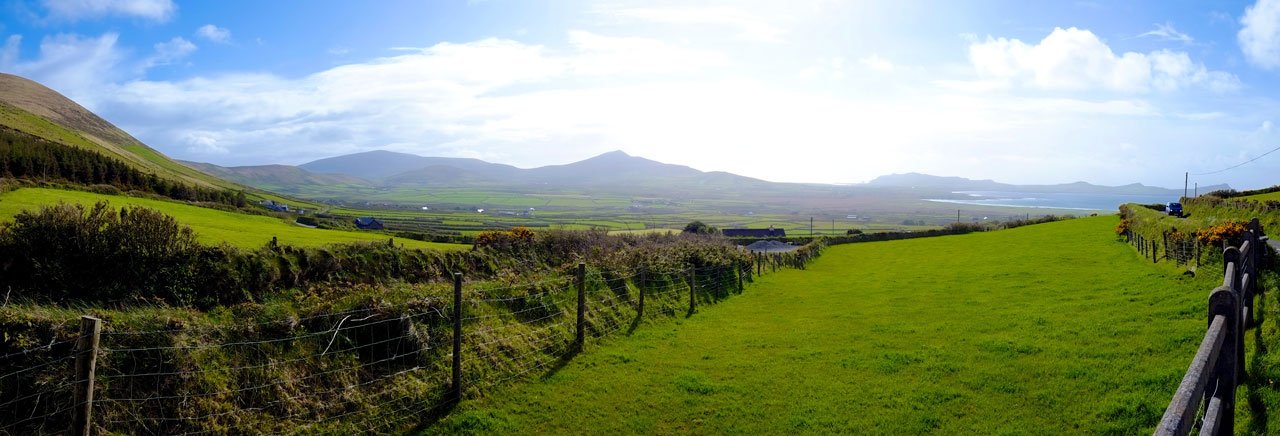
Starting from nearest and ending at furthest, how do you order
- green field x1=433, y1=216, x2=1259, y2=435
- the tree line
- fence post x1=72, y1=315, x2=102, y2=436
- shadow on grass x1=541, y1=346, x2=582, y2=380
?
fence post x1=72, y1=315, x2=102, y2=436, green field x1=433, y1=216, x2=1259, y2=435, shadow on grass x1=541, y1=346, x2=582, y2=380, the tree line

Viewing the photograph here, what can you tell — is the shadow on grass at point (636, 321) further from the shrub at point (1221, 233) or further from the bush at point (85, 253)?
the shrub at point (1221, 233)

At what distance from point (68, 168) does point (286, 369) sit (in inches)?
1686

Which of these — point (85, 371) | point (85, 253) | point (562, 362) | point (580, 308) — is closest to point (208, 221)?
point (85, 253)

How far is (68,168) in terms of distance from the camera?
121 ft

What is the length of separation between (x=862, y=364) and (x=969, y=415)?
2.63m

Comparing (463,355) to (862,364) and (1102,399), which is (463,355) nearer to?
(862,364)

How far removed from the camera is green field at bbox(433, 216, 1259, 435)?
760 cm

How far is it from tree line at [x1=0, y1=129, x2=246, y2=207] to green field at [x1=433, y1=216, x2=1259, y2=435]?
123ft

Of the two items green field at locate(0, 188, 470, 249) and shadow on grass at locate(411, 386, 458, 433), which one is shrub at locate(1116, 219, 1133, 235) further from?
shadow on grass at locate(411, 386, 458, 433)

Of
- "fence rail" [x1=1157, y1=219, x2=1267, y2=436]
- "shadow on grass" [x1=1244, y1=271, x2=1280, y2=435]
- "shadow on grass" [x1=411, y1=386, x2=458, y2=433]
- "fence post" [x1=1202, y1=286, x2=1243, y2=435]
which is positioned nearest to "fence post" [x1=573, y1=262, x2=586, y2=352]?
"shadow on grass" [x1=411, y1=386, x2=458, y2=433]

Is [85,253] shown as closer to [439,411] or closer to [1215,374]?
[439,411]

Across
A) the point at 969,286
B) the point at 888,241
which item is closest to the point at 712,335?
the point at 969,286

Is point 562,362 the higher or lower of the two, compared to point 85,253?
lower

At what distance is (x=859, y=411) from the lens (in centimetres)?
802
